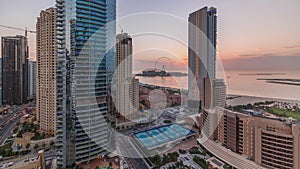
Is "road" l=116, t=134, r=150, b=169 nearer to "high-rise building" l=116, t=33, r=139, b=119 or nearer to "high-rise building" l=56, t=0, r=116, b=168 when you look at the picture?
"high-rise building" l=56, t=0, r=116, b=168

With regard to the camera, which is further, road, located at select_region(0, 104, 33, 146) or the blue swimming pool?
road, located at select_region(0, 104, 33, 146)

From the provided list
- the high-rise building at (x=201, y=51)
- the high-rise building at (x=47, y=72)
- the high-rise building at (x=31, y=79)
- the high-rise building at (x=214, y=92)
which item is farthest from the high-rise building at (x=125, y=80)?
the high-rise building at (x=31, y=79)

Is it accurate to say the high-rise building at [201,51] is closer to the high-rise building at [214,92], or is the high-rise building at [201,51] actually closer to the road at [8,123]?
the high-rise building at [214,92]

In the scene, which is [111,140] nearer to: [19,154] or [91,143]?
[91,143]

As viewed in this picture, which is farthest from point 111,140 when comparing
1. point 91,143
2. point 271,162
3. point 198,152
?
point 271,162

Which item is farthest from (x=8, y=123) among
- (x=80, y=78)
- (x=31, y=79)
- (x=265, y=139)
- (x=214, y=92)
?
(x=265, y=139)

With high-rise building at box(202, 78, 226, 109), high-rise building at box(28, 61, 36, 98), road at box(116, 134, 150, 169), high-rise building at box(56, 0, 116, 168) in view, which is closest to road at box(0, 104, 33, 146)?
high-rise building at box(28, 61, 36, 98)

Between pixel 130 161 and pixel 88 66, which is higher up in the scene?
pixel 88 66
